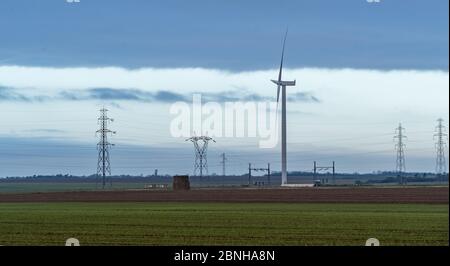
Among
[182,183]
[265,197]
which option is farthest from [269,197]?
[182,183]

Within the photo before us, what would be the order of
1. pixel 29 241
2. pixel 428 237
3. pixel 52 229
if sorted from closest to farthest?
pixel 29 241 < pixel 428 237 < pixel 52 229

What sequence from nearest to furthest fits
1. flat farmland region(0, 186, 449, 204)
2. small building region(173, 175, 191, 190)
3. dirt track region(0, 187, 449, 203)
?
flat farmland region(0, 186, 449, 204) → dirt track region(0, 187, 449, 203) → small building region(173, 175, 191, 190)

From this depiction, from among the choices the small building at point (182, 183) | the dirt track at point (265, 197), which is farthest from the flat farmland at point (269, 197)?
the small building at point (182, 183)

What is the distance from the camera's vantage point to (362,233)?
21.0 meters

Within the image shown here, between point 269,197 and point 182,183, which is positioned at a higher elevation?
point 182,183

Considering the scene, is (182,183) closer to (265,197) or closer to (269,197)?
(265,197)

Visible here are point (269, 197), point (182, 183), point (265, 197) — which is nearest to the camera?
point (269, 197)

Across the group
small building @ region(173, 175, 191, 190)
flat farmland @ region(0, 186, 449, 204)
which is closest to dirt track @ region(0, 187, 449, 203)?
Answer: flat farmland @ region(0, 186, 449, 204)

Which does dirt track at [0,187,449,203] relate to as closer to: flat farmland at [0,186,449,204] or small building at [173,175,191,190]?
flat farmland at [0,186,449,204]

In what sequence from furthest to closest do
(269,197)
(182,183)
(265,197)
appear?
(182,183) → (265,197) → (269,197)

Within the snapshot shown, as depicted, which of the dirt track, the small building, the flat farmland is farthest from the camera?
the small building

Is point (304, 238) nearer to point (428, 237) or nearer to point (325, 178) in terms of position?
point (428, 237)
